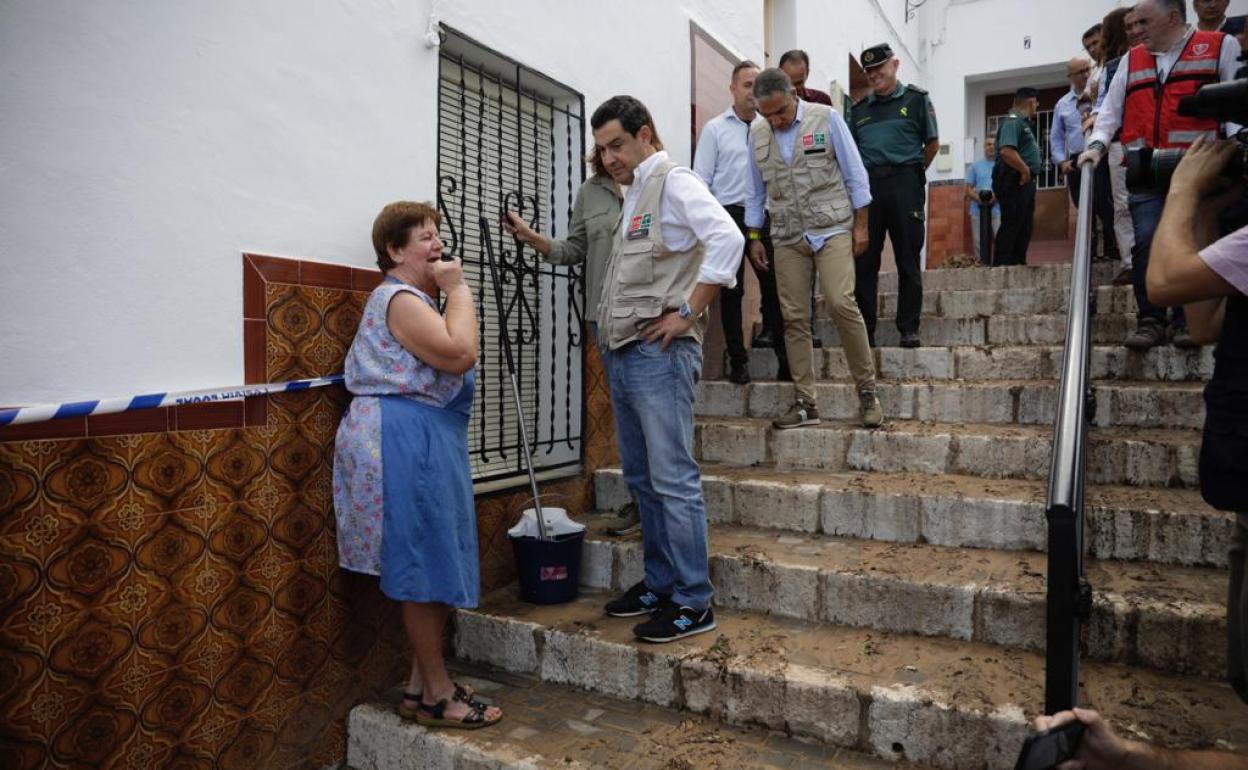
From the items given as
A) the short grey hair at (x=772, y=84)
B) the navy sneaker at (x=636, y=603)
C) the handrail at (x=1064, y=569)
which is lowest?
the navy sneaker at (x=636, y=603)

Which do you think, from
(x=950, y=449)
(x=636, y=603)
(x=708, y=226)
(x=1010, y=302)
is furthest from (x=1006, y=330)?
(x=636, y=603)

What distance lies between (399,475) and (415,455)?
9 centimetres

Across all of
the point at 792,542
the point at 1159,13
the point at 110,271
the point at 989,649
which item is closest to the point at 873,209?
the point at 1159,13

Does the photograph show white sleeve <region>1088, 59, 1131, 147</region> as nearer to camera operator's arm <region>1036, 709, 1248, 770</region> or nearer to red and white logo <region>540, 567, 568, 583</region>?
red and white logo <region>540, 567, 568, 583</region>

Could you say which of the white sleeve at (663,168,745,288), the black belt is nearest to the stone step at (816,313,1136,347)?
the black belt

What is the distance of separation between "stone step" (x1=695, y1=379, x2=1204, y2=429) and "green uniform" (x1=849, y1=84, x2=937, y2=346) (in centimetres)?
72

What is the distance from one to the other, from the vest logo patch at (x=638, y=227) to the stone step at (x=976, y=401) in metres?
2.02

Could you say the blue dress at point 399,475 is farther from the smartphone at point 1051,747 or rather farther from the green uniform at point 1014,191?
the green uniform at point 1014,191

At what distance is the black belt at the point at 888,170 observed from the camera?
514 cm

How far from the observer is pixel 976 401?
4293 mm

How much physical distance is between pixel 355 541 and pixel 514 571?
121 centimetres

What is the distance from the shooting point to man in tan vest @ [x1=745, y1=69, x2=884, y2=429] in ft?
14.4

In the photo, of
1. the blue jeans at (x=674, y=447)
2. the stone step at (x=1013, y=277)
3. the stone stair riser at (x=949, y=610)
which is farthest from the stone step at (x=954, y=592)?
the stone step at (x=1013, y=277)

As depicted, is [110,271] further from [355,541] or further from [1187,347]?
[1187,347]
